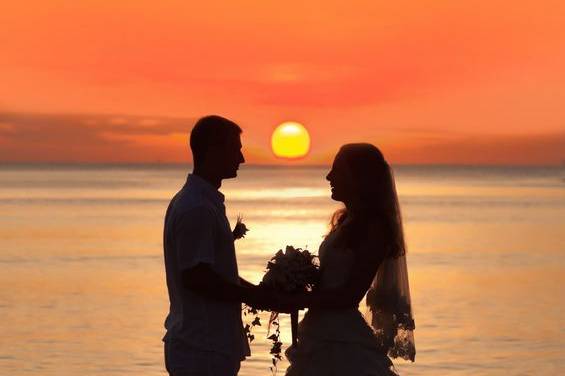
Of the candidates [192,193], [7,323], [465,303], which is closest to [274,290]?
[192,193]

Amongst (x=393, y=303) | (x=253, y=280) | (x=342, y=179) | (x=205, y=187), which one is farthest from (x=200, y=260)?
(x=253, y=280)

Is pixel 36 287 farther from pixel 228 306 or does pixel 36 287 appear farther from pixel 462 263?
pixel 228 306

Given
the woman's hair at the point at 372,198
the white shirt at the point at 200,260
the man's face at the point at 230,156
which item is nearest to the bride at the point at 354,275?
the woman's hair at the point at 372,198

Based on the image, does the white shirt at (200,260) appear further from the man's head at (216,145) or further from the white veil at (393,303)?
the white veil at (393,303)

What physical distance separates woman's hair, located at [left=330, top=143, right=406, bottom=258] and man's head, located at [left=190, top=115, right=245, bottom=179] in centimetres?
74

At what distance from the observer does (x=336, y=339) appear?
Result: 6430mm

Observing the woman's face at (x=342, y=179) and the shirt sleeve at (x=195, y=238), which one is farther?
the woman's face at (x=342, y=179)

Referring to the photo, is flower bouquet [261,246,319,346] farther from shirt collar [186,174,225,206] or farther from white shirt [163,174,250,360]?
shirt collar [186,174,225,206]

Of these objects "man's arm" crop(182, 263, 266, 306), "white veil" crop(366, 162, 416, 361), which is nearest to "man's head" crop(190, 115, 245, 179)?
"man's arm" crop(182, 263, 266, 306)

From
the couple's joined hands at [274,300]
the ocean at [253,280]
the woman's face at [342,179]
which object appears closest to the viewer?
the couple's joined hands at [274,300]

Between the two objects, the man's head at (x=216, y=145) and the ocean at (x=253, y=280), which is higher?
the man's head at (x=216, y=145)

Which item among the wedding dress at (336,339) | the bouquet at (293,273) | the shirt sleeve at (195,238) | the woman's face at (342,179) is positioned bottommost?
the wedding dress at (336,339)

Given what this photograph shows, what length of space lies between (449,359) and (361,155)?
8814mm

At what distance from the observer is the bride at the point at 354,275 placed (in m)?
6.34
